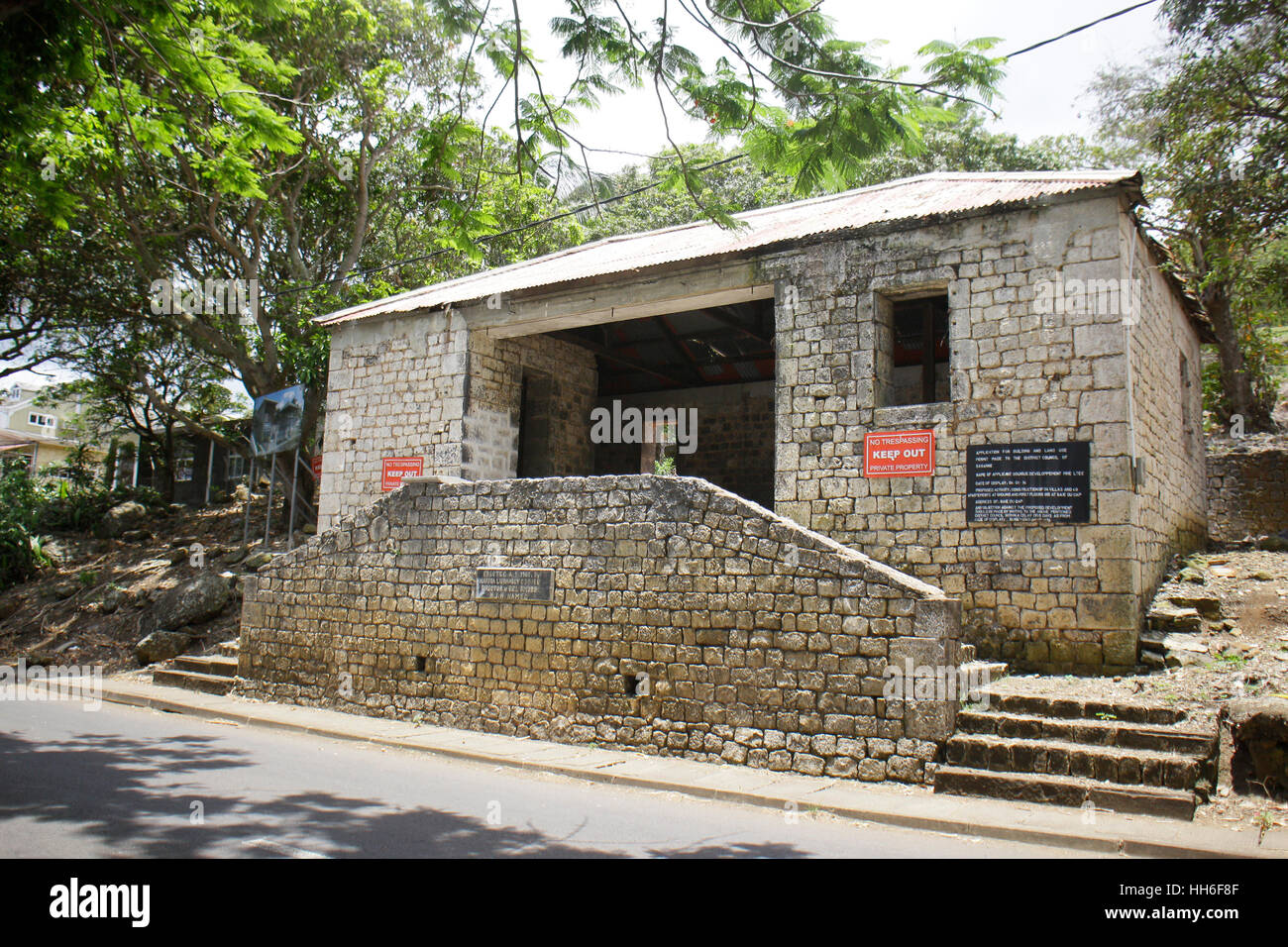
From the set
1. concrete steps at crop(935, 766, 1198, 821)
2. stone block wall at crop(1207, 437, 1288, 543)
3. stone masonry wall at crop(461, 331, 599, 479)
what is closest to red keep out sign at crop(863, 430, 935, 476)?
concrete steps at crop(935, 766, 1198, 821)

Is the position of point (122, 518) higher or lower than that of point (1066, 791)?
higher

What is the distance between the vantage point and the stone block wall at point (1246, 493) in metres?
14.1

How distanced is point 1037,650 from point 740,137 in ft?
19.0

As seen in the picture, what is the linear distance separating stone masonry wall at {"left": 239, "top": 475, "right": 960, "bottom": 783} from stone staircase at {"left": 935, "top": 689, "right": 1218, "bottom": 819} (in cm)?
36

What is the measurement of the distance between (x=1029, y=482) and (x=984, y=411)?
0.86 m

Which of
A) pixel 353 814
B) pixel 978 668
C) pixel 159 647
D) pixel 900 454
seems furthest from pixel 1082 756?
pixel 159 647

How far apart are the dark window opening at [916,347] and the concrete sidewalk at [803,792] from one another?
20.3ft

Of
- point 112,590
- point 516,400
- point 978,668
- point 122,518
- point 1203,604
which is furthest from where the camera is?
point 122,518

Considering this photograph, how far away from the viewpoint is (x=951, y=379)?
9.27m

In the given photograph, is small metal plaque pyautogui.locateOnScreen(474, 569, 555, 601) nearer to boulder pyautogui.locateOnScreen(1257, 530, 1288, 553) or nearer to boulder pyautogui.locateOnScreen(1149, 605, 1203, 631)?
boulder pyautogui.locateOnScreen(1149, 605, 1203, 631)

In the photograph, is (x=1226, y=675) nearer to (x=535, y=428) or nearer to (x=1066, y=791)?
(x=1066, y=791)

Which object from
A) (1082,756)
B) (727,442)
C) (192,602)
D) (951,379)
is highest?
(727,442)

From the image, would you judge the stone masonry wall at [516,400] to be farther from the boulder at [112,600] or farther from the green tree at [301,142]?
the boulder at [112,600]
